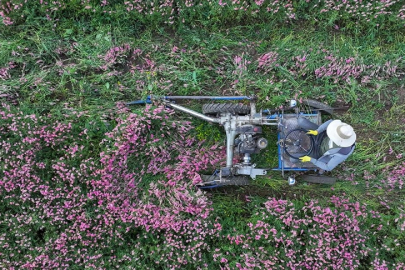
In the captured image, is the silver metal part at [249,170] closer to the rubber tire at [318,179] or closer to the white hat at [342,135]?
the rubber tire at [318,179]

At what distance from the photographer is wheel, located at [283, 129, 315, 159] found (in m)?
5.53

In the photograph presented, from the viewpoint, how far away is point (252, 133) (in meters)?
5.40

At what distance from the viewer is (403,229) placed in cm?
556

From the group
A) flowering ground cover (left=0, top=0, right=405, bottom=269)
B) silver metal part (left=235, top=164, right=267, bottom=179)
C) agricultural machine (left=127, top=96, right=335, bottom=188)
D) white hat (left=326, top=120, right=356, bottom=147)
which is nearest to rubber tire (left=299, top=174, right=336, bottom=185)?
agricultural machine (left=127, top=96, right=335, bottom=188)

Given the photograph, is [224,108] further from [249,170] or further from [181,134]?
[249,170]

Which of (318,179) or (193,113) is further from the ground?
(193,113)

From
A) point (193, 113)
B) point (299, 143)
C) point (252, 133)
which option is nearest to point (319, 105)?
point (299, 143)

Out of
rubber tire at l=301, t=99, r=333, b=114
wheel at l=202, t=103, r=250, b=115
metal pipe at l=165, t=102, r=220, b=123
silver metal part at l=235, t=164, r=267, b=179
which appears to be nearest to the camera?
silver metal part at l=235, t=164, r=267, b=179

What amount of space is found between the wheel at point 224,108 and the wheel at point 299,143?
91 centimetres

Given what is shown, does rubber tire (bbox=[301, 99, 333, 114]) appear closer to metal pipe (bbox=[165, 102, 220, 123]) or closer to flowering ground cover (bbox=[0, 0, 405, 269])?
flowering ground cover (bbox=[0, 0, 405, 269])

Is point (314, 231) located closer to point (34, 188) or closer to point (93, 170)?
point (93, 170)

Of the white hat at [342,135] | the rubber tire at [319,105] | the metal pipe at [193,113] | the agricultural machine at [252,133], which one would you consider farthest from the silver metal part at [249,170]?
the rubber tire at [319,105]

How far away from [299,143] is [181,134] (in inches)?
81.2

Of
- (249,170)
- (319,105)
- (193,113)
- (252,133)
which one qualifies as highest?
(319,105)
